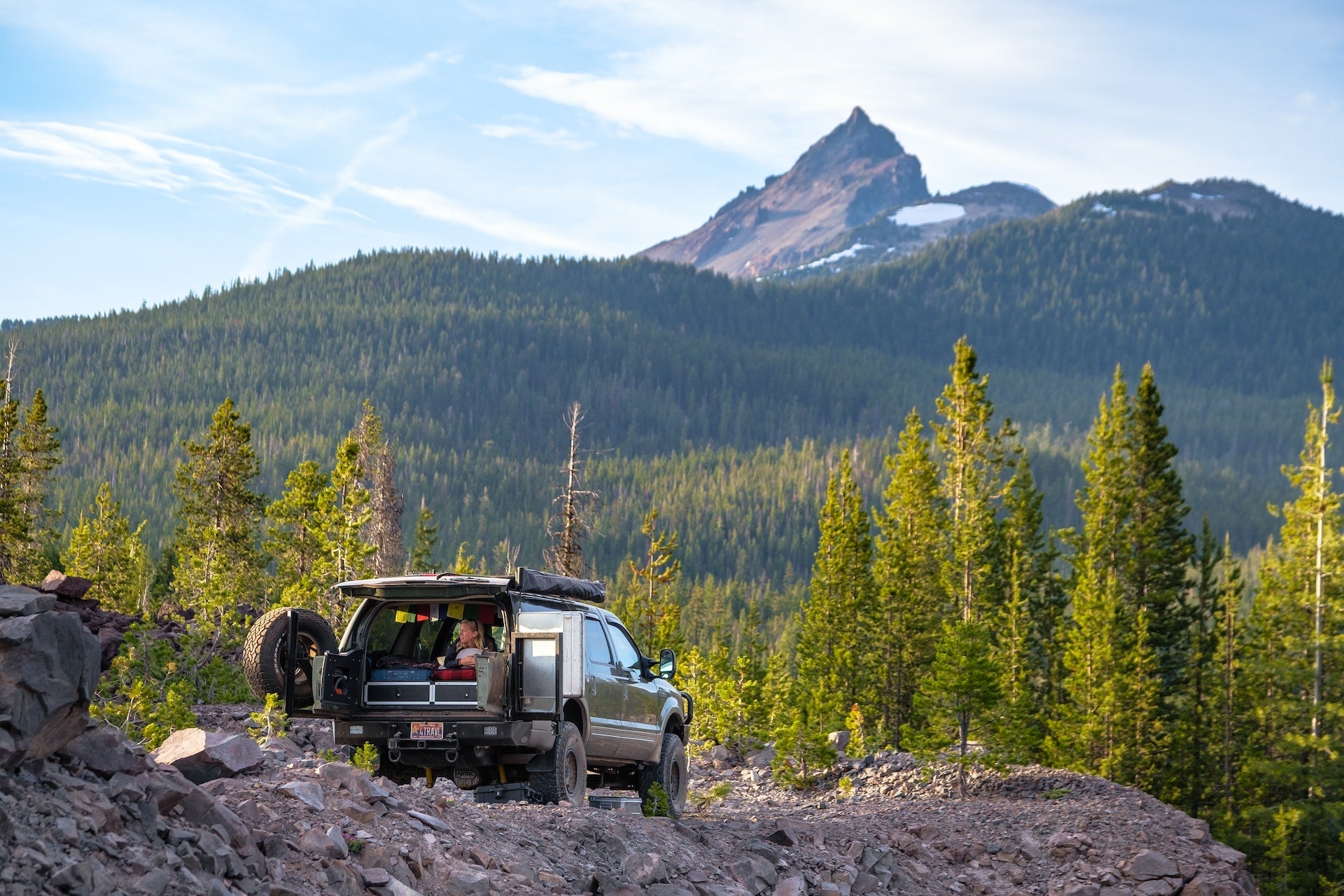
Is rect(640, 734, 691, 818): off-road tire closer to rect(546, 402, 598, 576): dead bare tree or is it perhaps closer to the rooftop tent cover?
the rooftop tent cover

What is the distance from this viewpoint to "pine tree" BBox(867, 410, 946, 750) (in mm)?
44906

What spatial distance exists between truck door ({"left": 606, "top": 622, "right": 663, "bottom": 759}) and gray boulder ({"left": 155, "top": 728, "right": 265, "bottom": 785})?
5285 millimetres

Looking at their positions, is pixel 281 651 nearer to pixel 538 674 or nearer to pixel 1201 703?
pixel 538 674

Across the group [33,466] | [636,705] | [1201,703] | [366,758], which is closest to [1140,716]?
[1201,703]

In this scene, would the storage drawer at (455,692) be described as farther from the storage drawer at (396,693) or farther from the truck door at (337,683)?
the truck door at (337,683)

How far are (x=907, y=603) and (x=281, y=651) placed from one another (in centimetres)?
3435

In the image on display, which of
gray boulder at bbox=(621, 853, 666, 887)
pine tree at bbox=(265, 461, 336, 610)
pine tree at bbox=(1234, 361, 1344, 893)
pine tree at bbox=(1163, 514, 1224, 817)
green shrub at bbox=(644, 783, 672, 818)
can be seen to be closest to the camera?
gray boulder at bbox=(621, 853, 666, 887)

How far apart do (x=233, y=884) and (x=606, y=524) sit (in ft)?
573

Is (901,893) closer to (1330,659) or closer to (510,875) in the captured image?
(510,875)

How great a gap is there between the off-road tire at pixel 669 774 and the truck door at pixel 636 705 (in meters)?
0.23

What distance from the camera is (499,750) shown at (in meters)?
12.9

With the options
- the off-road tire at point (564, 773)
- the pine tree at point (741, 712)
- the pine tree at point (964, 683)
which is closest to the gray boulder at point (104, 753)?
the off-road tire at point (564, 773)

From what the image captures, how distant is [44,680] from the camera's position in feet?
23.8

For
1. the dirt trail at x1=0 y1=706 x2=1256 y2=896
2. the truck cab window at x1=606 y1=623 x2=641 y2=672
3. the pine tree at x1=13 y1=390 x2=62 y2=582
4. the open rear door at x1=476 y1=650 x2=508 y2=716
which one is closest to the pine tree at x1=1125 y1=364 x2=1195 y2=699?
the dirt trail at x1=0 y1=706 x2=1256 y2=896
